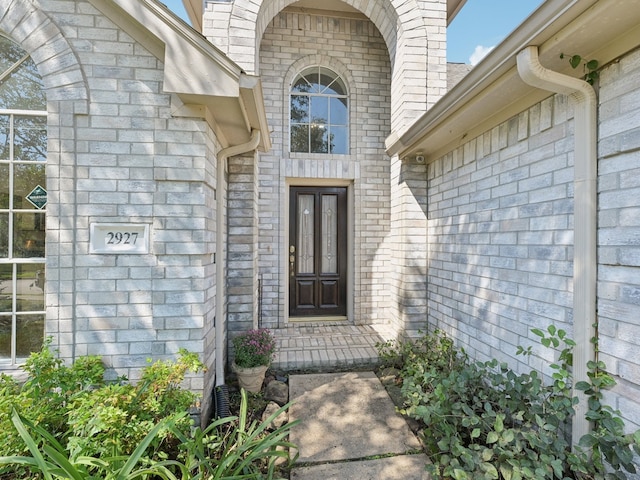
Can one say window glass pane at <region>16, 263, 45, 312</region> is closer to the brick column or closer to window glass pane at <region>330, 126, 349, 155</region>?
the brick column

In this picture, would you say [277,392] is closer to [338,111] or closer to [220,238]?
[220,238]

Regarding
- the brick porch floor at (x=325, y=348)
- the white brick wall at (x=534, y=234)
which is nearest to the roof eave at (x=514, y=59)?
the white brick wall at (x=534, y=234)

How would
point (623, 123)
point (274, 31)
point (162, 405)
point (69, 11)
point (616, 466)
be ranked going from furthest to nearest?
point (274, 31)
point (69, 11)
point (162, 405)
point (623, 123)
point (616, 466)

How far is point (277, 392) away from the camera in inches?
121

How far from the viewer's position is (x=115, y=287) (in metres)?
2.34

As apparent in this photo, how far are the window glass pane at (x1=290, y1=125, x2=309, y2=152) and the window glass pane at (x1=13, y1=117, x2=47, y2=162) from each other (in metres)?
3.06

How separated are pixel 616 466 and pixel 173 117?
3415 mm

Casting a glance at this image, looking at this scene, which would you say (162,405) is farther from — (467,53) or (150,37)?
(467,53)

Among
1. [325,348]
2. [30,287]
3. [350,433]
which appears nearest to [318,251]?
[325,348]

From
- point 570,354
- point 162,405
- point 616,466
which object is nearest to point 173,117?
point 162,405

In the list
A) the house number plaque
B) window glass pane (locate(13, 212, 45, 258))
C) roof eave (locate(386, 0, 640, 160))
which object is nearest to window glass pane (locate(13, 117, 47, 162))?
window glass pane (locate(13, 212, 45, 258))

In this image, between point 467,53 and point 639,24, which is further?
point 467,53

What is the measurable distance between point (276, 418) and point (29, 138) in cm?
304

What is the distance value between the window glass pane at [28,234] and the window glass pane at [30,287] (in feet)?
0.31
